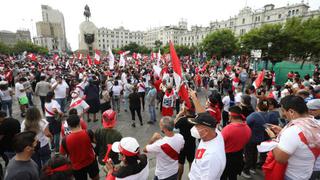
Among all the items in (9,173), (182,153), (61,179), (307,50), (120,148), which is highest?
(307,50)

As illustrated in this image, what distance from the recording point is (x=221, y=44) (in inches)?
1453

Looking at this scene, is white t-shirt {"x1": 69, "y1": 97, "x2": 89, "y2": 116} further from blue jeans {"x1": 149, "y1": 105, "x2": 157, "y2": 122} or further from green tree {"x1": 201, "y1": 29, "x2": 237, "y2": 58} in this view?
green tree {"x1": 201, "y1": 29, "x2": 237, "y2": 58}

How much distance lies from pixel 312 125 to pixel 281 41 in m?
26.0

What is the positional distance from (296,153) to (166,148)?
5.41 ft

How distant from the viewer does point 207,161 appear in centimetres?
201

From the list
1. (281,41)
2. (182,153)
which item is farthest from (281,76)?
(182,153)

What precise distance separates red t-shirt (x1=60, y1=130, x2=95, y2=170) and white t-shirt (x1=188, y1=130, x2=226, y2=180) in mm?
2051

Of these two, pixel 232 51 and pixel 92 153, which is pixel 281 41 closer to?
pixel 232 51

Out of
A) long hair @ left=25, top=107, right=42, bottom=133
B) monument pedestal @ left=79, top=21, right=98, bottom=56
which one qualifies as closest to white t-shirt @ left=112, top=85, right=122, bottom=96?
long hair @ left=25, top=107, right=42, bottom=133

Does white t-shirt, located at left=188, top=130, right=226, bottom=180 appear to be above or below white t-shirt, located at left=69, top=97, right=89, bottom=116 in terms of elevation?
above

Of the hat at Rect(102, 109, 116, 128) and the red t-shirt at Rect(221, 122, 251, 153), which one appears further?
the hat at Rect(102, 109, 116, 128)

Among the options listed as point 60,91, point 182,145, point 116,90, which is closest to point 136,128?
point 116,90

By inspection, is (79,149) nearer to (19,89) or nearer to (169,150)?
(169,150)

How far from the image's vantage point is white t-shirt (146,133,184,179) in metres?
2.92
